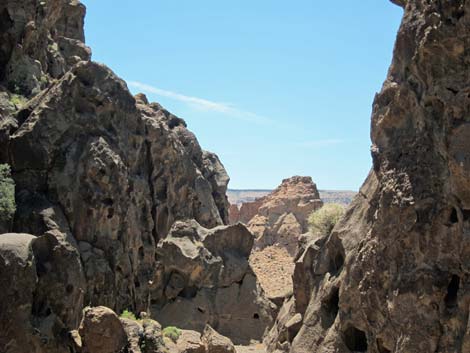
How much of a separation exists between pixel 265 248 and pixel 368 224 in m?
47.3

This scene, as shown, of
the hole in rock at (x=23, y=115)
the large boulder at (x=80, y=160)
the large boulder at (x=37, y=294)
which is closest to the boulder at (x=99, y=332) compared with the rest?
the large boulder at (x=37, y=294)

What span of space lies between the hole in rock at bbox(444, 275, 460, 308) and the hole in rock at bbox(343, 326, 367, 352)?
10.4 ft

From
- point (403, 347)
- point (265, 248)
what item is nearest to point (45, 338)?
point (403, 347)

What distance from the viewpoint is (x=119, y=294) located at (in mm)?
23234

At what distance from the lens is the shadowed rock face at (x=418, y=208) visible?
1214cm

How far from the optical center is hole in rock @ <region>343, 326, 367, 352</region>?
49.8 feet

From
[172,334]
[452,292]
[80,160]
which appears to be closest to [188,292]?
[80,160]

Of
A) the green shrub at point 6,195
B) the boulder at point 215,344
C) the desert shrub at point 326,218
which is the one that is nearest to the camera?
the green shrub at point 6,195

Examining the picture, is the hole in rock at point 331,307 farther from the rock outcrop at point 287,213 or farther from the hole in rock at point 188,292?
the rock outcrop at point 287,213

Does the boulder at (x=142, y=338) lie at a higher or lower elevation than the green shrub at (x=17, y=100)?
lower

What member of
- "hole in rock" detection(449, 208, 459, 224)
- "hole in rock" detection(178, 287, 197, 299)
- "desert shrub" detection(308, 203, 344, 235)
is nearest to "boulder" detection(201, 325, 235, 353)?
"desert shrub" detection(308, 203, 344, 235)

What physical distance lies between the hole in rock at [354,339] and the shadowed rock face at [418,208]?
23 mm

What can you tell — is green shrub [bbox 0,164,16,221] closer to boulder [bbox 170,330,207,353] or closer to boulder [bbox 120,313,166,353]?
boulder [bbox 120,313,166,353]

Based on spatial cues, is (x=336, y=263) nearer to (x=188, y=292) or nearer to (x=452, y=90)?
(x=452, y=90)
